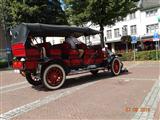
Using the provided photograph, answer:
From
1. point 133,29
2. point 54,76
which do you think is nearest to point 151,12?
point 133,29

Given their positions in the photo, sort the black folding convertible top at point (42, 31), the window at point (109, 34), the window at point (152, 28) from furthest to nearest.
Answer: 1. the window at point (109, 34)
2. the window at point (152, 28)
3. the black folding convertible top at point (42, 31)

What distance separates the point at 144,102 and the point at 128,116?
1325 mm

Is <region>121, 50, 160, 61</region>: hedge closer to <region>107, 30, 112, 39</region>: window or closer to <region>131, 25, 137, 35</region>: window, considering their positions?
<region>131, 25, 137, 35</region>: window

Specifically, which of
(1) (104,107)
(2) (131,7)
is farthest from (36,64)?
(2) (131,7)

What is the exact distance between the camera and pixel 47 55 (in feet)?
34.2

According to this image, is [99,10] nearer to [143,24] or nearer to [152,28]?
[152,28]

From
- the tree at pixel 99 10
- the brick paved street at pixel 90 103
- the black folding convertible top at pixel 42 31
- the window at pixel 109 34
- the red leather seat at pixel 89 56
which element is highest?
the tree at pixel 99 10

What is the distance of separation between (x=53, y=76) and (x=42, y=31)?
6.13ft

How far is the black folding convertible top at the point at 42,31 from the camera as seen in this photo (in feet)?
33.1

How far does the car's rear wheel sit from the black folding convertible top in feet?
4.94

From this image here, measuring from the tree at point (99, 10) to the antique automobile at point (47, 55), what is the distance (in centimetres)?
1332

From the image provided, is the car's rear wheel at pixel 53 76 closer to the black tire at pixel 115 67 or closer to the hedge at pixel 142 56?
the black tire at pixel 115 67
